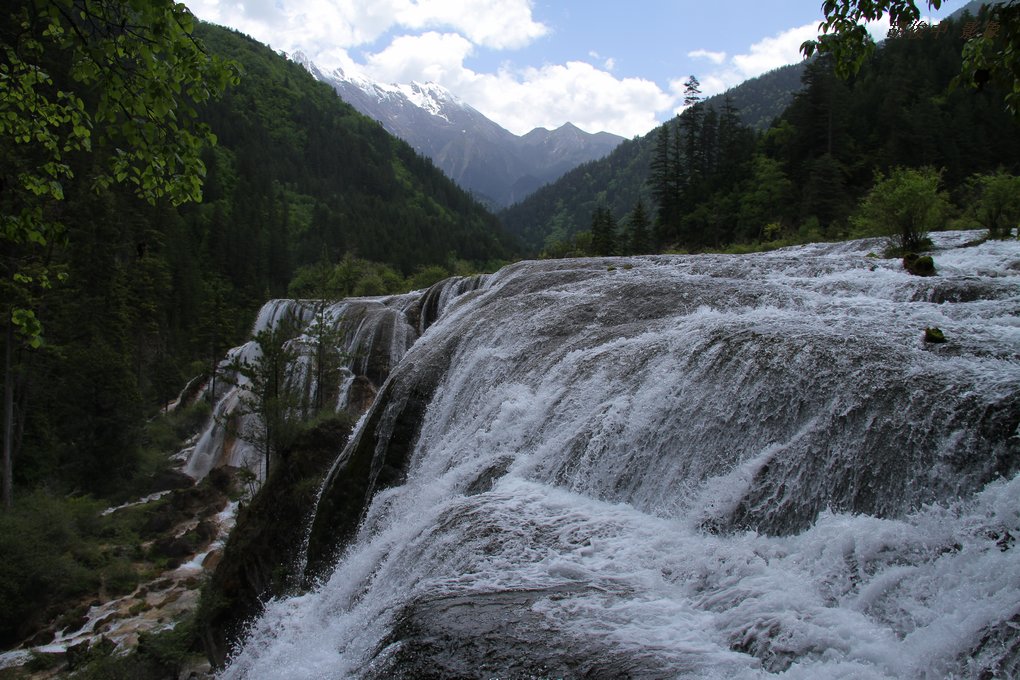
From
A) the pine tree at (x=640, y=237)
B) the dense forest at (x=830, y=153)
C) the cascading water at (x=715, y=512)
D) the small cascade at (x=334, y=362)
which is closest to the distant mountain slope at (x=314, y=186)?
the small cascade at (x=334, y=362)

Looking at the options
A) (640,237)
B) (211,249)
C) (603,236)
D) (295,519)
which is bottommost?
(295,519)

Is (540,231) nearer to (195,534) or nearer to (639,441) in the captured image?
(195,534)

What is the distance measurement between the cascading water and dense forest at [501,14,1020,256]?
2454cm

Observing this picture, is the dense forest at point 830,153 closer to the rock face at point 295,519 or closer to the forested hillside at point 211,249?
the rock face at point 295,519

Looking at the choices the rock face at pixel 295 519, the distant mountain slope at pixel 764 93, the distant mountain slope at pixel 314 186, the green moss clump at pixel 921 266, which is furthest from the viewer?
the distant mountain slope at pixel 764 93

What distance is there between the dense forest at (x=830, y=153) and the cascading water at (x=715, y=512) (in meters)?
24.5

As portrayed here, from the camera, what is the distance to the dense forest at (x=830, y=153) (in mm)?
36031

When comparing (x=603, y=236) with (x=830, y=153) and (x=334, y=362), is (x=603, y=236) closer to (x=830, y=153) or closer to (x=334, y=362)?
(x=830, y=153)

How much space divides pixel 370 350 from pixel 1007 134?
3909cm

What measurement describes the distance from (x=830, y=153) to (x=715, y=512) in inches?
1629

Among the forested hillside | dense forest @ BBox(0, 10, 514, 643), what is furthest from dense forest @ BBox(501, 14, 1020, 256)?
the forested hillside

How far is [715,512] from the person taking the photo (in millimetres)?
5242

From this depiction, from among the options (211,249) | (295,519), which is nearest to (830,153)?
(295,519)

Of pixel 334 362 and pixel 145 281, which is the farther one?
pixel 145 281
